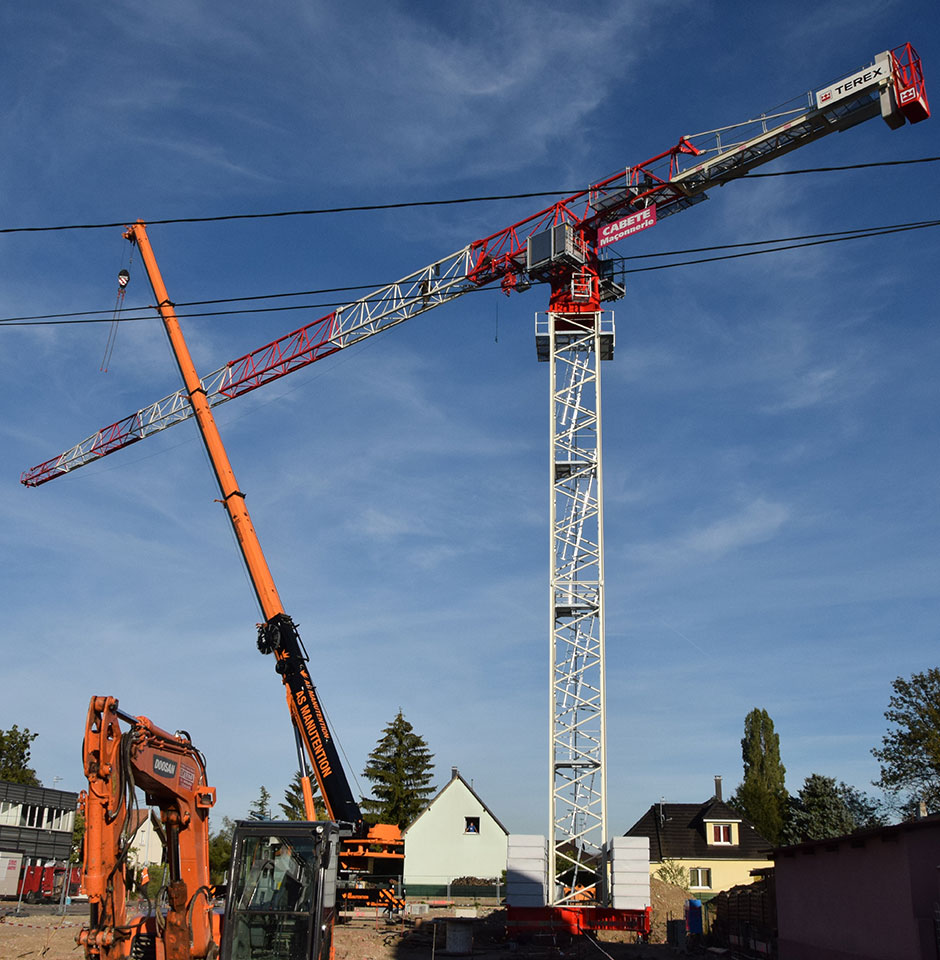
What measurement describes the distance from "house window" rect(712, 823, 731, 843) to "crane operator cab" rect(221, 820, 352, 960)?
40.4 m

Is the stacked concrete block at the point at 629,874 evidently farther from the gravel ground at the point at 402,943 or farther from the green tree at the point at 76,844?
the green tree at the point at 76,844

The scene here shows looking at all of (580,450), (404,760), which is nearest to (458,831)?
(404,760)

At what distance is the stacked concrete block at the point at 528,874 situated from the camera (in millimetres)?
27531

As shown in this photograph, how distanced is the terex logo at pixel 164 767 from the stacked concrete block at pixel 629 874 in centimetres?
1782

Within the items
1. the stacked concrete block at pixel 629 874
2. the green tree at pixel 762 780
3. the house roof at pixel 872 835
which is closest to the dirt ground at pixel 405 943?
the stacked concrete block at pixel 629 874

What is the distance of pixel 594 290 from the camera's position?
32250mm

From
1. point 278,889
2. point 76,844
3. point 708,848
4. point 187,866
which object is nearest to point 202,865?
point 187,866

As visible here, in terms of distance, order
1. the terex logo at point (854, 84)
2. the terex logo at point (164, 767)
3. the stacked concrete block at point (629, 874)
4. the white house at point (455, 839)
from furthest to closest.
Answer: the white house at point (455, 839)
the stacked concrete block at point (629, 874)
the terex logo at point (854, 84)
the terex logo at point (164, 767)

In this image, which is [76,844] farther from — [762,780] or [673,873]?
[762,780]

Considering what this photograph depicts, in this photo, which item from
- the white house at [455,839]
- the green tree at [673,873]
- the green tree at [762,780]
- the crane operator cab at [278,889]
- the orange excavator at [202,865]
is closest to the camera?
the orange excavator at [202,865]

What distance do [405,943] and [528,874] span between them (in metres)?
3.93

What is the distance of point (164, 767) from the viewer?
12.0 meters

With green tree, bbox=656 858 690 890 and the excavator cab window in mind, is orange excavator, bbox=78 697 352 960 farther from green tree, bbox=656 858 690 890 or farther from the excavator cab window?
green tree, bbox=656 858 690 890

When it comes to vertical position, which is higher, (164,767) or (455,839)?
(164,767)
